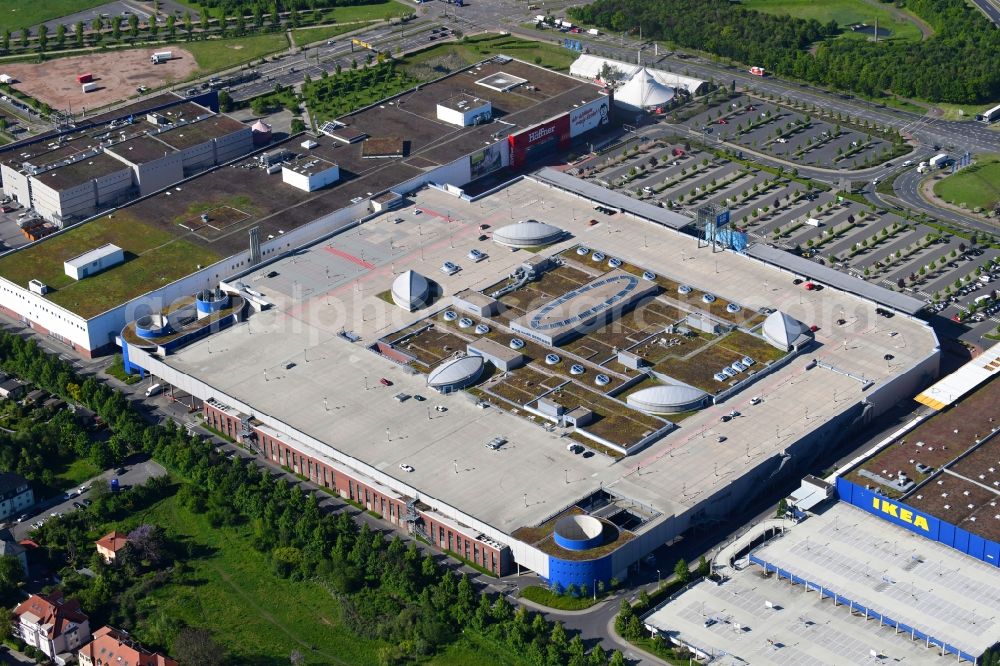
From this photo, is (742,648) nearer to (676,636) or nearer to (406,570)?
(676,636)

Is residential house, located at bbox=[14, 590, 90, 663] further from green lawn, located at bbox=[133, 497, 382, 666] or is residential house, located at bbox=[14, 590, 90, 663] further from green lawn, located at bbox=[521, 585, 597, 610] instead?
green lawn, located at bbox=[521, 585, 597, 610]

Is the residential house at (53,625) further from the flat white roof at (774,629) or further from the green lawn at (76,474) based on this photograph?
the flat white roof at (774,629)

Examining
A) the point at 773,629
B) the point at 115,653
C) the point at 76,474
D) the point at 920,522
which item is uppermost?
the point at 920,522

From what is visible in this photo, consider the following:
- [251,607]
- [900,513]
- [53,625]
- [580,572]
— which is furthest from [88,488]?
[900,513]

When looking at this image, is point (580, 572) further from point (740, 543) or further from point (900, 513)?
point (900, 513)

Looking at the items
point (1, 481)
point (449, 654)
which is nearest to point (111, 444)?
point (1, 481)

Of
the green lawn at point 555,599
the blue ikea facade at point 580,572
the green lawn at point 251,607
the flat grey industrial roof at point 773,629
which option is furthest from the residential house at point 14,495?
the flat grey industrial roof at point 773,629
